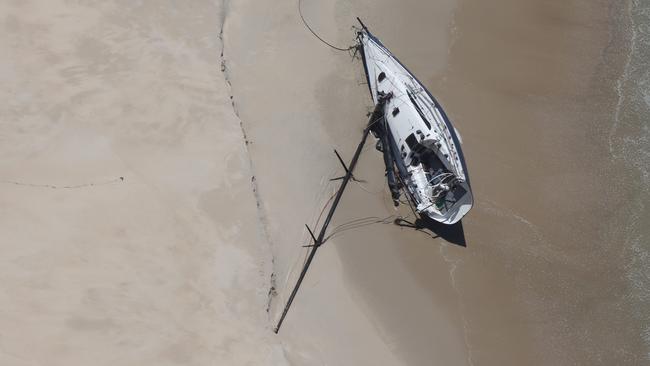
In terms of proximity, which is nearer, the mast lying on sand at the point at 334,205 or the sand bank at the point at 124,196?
the sand bank at the point at 124,196

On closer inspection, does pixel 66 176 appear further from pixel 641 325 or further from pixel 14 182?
pixel 641 325

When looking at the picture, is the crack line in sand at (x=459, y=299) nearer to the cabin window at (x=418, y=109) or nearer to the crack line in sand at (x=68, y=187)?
the cabin window at (x=418, y=109)

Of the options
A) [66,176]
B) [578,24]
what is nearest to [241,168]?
[66,176]

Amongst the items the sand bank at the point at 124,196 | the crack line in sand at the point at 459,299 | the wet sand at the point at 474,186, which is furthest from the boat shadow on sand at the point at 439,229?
the sand bank at the point at 124,196

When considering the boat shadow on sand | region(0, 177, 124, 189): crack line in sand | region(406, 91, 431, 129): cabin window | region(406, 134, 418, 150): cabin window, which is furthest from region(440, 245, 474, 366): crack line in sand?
region(0, 177, 124, 189): crack line in sand

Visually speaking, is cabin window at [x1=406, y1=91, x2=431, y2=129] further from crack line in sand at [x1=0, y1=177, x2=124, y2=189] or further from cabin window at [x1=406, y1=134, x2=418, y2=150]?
crack line in sand at [x1=0, y1=177, x2=124, y2=189]

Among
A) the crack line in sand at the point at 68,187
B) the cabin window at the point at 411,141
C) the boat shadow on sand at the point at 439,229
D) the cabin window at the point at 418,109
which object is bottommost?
the crack line in sand at the point at 68,187
